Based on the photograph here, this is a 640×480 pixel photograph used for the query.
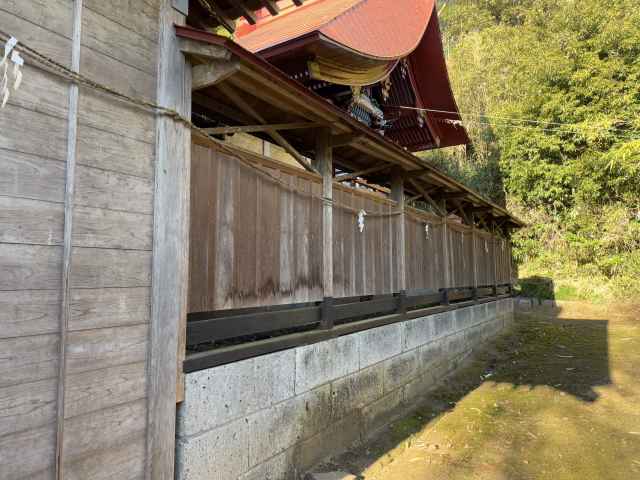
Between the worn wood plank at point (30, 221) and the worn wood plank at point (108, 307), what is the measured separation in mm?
361

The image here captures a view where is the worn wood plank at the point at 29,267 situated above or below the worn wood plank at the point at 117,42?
below

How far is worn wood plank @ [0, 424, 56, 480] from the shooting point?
2.18 metres

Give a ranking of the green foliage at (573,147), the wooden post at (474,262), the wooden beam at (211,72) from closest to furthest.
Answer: the wooden beam at (211,72), the wooden post at (474,262), the green foliage at (573,147)

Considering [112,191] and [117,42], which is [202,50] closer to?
[117,42]

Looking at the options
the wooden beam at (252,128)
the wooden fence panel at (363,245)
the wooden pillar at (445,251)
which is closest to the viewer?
the wooden beam at (252,128)

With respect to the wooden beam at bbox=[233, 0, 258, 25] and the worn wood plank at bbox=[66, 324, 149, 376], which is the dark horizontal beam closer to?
the worn wood plank at bbox=[66, 324, 149, 376]

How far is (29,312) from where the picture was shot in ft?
7.57

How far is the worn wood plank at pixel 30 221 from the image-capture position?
221 cm

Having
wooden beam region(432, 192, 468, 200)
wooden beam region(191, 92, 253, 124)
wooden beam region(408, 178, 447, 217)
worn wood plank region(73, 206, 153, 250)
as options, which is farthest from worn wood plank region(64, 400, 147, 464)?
wooden beam region(432, 192, 468, 200)

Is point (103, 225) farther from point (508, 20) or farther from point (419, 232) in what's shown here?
point (508, 20)

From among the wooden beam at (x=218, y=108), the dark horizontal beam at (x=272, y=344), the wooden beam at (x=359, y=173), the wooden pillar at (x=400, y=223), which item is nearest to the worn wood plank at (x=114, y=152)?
the wooden beam at (x=218, y=108)

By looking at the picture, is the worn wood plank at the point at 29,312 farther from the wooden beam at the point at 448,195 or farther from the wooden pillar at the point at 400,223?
the wooden beam at the point at 448,195

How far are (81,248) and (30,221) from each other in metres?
0.31

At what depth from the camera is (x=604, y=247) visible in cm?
1997
